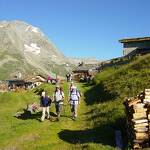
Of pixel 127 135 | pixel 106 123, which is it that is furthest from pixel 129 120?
pixel 106 123

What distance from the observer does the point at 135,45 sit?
87.2 m

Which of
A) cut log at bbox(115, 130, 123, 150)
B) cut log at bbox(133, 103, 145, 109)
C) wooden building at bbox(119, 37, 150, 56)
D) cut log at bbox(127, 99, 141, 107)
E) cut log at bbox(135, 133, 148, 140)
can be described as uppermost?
wooden building at bbox(119, 37, 150, 56)

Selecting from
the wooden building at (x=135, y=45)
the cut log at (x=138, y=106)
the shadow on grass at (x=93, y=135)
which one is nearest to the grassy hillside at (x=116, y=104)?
the shadow on grass at (x=93, y=135)

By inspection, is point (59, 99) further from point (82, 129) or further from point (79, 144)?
point (79, 144)

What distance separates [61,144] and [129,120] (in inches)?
165

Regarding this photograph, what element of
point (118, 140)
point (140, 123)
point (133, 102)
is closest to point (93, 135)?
point (118, 140)

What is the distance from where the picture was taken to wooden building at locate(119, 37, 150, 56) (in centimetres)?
8564

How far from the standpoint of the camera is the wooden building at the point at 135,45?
281 feet

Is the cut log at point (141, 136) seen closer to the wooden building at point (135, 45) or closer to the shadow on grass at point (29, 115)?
the shadow on grass at point (29, 115)

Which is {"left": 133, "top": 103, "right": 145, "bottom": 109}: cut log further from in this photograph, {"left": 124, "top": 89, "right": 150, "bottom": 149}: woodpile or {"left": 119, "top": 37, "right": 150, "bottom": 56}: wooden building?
{"left": 119, "top": 37, "right": 150, "bottom": 56}: wooden building

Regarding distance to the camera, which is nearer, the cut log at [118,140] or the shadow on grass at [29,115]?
the cut log at [118,140]

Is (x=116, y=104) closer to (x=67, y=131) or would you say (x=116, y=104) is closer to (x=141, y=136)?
(x=67, y=131)

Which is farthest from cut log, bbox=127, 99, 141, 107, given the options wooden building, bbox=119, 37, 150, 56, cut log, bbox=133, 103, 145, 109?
wooden building, bbox=119, 37, 150, 56

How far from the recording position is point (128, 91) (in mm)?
40000
